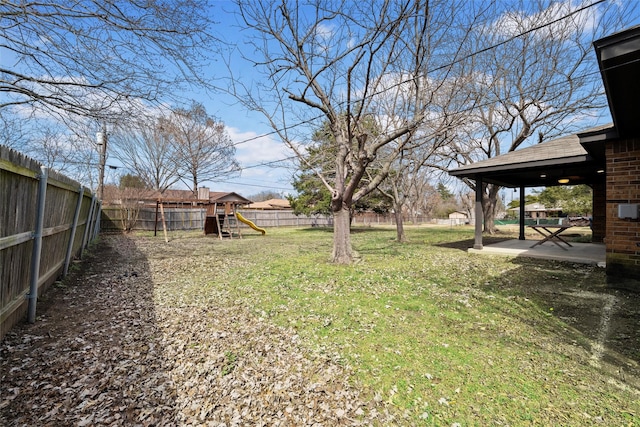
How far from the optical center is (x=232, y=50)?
599 cm

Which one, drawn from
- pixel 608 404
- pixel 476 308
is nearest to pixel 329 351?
pixel 608 404

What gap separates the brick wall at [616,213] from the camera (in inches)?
195

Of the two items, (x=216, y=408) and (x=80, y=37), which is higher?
(x=80, y=37)

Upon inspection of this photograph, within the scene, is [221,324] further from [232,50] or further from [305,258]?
[232,50]

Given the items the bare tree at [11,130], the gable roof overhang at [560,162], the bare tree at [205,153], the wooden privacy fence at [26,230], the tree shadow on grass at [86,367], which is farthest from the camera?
the bare tree at [205,153]

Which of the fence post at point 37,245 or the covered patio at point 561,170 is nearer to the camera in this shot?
the fence post at point 37,245

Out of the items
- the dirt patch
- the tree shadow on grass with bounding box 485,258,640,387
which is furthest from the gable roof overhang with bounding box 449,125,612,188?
the dirt patch

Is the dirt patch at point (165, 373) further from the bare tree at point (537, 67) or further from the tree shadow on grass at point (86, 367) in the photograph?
the bare tree at point (537, 67)

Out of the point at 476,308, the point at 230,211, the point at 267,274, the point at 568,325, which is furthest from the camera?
the point at 230,211

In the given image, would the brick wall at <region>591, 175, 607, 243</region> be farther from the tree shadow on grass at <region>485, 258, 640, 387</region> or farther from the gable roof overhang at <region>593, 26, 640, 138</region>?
the gable roof overhang at <region>593, 26, 640, 138</region>

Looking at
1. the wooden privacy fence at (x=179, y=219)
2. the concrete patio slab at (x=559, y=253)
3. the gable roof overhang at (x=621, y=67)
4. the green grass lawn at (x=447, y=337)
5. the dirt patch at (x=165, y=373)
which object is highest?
the gable roof overhang at (x=621, y=67)

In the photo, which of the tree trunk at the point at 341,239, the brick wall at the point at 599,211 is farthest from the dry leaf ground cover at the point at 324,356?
the brick wall at the point at 599,211

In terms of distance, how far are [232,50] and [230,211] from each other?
28.6 ft

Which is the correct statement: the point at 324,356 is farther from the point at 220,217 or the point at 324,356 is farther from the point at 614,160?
the point at 220,217
